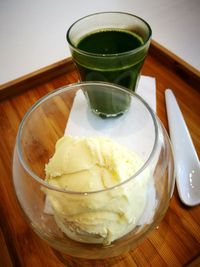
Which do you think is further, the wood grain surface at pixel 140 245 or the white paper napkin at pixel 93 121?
the white paper napkin at pixel 93 121

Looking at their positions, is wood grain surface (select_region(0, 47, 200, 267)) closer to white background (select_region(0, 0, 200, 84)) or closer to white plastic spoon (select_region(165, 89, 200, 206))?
white plastic spoon (select_region(165, 89, 200, 206))

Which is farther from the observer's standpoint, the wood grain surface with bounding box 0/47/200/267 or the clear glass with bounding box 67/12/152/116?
the clear glass with bounding box 67/12/152/116

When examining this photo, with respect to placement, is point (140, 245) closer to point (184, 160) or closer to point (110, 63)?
point (184, 160)

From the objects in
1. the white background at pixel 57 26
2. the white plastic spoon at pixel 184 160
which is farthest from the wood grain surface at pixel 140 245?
the white background at pixel 57 26

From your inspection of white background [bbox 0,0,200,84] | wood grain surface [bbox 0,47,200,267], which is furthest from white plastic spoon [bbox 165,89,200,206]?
white background [bbox 0,0,200,84]

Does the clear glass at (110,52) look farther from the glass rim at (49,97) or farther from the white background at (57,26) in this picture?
the white background at (57,26)
